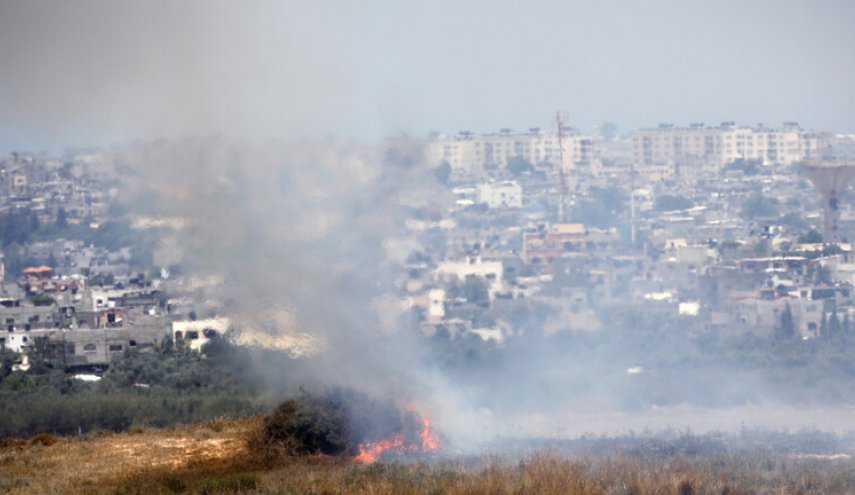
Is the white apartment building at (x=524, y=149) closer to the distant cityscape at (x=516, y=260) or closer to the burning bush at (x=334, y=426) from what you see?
the distant cityscape at (x=516, y=260)

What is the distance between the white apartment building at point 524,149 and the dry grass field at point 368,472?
4201 inches

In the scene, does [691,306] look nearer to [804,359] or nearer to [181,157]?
[804,359]

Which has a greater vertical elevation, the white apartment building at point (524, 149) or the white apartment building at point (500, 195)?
the white apartment building at point (524, 149)

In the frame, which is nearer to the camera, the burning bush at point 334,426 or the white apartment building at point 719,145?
the burning bush at point 334,426

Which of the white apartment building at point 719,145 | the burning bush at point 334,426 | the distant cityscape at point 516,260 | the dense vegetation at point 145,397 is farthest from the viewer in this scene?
the white apartment building at point 719,145

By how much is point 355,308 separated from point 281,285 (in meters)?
1.45

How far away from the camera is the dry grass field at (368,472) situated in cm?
1983

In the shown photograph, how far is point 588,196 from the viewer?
115562 mm

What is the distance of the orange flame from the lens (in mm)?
24906

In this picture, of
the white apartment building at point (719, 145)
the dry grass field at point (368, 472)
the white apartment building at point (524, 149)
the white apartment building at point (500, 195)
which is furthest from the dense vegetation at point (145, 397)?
the white apartment building at point (719, 145)

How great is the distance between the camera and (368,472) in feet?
70.0

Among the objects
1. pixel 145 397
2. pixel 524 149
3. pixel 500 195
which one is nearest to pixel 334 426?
pixel 145 397

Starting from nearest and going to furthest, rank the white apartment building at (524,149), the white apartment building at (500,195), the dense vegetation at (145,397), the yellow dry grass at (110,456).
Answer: the yellow dry grass at (110,456)
the dense vegetation at (145,397)
the white apartment building at (500,195)
the white apartment building at (524,149)

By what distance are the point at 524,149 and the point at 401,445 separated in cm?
11529
